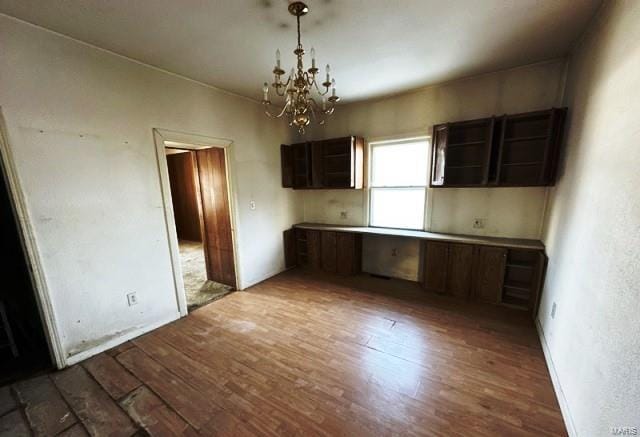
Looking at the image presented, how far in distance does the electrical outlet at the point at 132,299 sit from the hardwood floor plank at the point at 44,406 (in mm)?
712

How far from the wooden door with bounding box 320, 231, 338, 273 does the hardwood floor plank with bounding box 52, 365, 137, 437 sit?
2871 millimetres

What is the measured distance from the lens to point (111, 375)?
1934 millimetres

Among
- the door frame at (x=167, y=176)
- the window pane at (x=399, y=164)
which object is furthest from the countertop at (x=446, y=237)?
the door frame at (x=167, y=176)

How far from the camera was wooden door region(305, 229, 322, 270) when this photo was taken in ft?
13.3

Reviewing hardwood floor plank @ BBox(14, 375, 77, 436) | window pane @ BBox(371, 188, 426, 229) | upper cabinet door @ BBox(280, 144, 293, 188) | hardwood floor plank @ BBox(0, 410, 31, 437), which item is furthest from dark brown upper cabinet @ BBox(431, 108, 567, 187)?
hardwood floor plank @ BBox(0, 410, 31, 437)

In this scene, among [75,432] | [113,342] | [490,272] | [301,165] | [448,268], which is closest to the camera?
[75,432]

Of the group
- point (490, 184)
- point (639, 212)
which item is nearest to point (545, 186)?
point (490, 184)

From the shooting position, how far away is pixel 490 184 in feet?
8.95

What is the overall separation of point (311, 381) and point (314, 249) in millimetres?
2386

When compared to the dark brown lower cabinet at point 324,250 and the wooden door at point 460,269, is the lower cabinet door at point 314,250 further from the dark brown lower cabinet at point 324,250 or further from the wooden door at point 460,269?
the wooden door at point 460,269

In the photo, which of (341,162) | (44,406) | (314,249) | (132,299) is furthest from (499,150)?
(44,406)

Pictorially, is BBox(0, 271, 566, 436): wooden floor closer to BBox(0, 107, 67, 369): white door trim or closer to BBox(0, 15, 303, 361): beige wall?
BBox(0, 107, 67, 369): white door trim

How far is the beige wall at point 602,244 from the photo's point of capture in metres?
1.07

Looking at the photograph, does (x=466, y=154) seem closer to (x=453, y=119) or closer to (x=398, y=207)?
(x=453, y=119)
